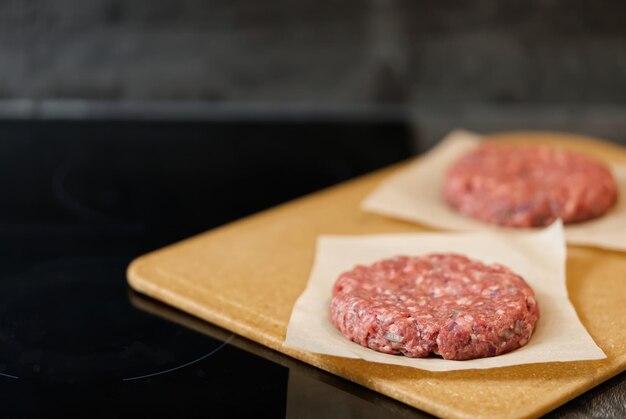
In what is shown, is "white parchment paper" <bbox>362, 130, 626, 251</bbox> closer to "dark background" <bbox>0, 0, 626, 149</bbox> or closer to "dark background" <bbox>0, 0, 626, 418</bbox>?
"dark background" <bbox>0, 0, 626, 418</bbox>

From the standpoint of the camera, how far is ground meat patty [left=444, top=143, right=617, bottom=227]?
152 centimetres

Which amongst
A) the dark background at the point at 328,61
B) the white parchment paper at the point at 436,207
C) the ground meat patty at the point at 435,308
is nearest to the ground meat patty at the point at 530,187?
the white parchment paper at the point at 436,207

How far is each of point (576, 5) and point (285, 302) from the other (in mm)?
1187

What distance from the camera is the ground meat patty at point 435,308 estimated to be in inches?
42.4

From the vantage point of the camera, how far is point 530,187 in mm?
1548

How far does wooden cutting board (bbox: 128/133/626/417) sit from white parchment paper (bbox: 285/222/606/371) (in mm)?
14

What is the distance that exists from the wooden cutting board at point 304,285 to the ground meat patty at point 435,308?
0.10ft

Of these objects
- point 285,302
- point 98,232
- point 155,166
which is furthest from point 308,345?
point 155,166

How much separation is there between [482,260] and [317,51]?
0.93 m

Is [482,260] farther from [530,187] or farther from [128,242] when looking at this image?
[128,242]

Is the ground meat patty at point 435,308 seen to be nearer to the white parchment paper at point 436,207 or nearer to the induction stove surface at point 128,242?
the induction stove surface at point 128,242

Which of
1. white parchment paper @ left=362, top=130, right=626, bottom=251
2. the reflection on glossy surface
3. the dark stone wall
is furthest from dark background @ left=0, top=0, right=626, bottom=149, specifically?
the reflection on glossy surface

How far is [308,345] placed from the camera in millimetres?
1092

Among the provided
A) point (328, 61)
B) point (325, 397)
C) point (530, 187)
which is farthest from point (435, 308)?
point (328, 61)
